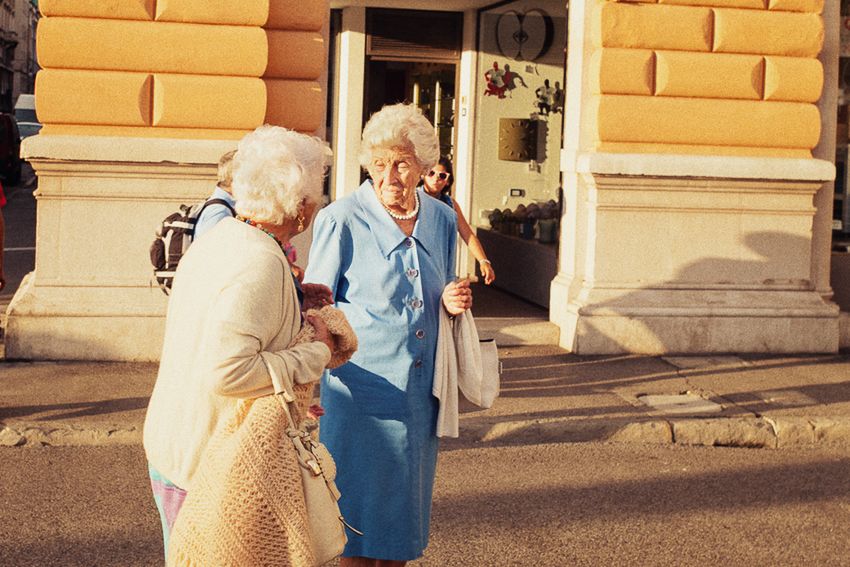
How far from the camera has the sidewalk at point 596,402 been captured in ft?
27.3

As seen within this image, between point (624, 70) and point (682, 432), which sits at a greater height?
point (624, 70)

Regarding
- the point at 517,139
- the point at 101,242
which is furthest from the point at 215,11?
the point at 517,139

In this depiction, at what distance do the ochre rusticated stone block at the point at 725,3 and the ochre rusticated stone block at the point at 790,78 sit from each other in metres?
0.43

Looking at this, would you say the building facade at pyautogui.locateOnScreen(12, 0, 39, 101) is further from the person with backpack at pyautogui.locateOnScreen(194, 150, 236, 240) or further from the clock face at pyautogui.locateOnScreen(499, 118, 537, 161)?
the person with backpack at pyautogui.locateOnScreen(194, 150, 236, 240)

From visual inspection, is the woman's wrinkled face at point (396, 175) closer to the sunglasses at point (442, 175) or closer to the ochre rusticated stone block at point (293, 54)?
the sunglasses at point (442, 175)

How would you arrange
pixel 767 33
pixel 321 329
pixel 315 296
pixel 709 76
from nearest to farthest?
1. pixel 321 329
2. pixel 315 296
3. pixel 709 76
4. pixel 767 33

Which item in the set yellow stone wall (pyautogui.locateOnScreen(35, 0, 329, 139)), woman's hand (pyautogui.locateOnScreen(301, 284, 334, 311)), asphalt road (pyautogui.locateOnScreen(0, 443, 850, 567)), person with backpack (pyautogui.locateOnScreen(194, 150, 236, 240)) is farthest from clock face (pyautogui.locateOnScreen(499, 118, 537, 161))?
woman's hand (pyautogui.locateOnScreen(301, 284, 334, 311))

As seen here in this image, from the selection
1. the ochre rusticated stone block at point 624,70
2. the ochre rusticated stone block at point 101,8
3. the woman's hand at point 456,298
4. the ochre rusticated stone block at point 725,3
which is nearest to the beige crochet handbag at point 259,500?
the woman's hand at point 456,298

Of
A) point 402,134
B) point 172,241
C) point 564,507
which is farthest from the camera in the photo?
point 172,241

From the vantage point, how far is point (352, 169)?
14.1 metres

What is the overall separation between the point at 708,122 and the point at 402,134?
697 centimetres

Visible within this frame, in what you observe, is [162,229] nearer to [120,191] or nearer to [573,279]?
[120,191]

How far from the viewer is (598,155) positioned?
10844mm

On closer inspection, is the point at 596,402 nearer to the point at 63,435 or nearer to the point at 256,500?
the point at 63,435
